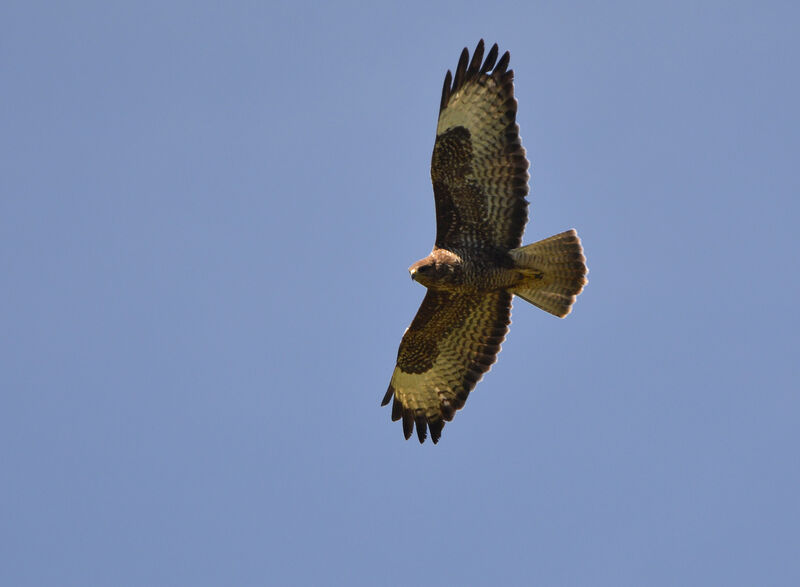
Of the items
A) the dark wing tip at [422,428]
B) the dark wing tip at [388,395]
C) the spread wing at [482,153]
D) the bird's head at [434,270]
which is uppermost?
the spread wing at [482,153]

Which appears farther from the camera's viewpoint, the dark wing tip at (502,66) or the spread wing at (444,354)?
the spread wing at (444,354)

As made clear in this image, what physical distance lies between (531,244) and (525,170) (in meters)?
0.84

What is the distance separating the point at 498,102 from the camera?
1268 cm

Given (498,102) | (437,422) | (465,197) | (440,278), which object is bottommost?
(437,422)

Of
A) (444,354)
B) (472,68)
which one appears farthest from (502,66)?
(444,354)

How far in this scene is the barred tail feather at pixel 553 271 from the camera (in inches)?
510

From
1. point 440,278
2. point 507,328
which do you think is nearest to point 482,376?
point 507,328

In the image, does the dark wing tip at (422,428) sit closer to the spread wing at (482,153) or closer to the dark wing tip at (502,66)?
the spread wing at (482,153)

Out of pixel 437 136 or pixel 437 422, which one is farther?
pixel 437 422

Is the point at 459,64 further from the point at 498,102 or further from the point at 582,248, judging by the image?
the point at 582,248

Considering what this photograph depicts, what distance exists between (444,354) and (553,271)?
1.68 m

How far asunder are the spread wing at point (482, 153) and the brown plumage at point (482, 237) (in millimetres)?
11

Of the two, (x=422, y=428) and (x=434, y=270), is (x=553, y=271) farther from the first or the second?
(x=422, y=428)

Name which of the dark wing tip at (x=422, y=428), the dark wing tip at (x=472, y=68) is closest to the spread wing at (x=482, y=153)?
the dark wing tip at (x=472, y=68)
